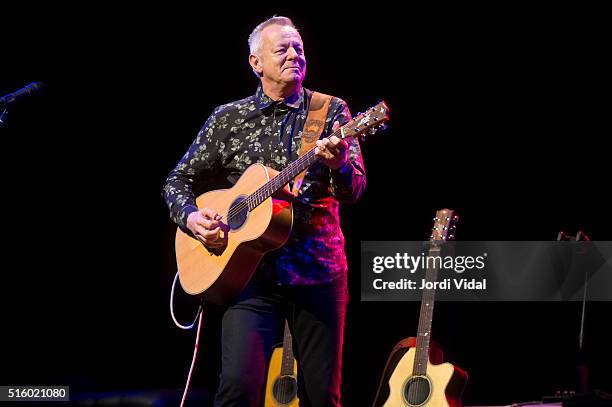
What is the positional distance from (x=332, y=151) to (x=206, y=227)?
0.69 m

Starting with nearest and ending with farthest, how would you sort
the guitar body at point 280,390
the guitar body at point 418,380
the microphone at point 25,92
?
the microphone at point 25,92
the guitar body at point 418,380
the guitar body at point 280,390

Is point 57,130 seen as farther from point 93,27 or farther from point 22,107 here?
point 22,107

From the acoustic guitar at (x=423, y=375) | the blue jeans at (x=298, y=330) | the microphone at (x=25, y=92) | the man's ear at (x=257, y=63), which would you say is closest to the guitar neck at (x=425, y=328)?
the acoustic guitar at (x=423, y=375)

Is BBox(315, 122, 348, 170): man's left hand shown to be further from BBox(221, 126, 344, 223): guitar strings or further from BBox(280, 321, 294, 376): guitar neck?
BBox(280, 321, 294, 376): guitar neck

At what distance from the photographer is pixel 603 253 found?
17.0ft

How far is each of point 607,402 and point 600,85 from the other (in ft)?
7.98

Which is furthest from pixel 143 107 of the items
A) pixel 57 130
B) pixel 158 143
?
pixel 57 130

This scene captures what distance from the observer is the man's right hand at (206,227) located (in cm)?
294

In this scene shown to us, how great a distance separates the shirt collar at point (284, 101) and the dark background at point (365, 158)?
85.5 inches

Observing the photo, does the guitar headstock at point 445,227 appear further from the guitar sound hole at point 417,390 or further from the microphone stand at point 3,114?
the microphone stand at point 3,114

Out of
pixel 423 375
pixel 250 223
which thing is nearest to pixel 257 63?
pixel 250 223

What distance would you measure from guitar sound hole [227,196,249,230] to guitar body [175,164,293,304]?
0.01m

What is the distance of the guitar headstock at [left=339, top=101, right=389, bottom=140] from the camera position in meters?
2.60

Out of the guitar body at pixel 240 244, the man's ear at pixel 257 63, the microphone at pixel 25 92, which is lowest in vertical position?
the guitar body at pixel 240 244
